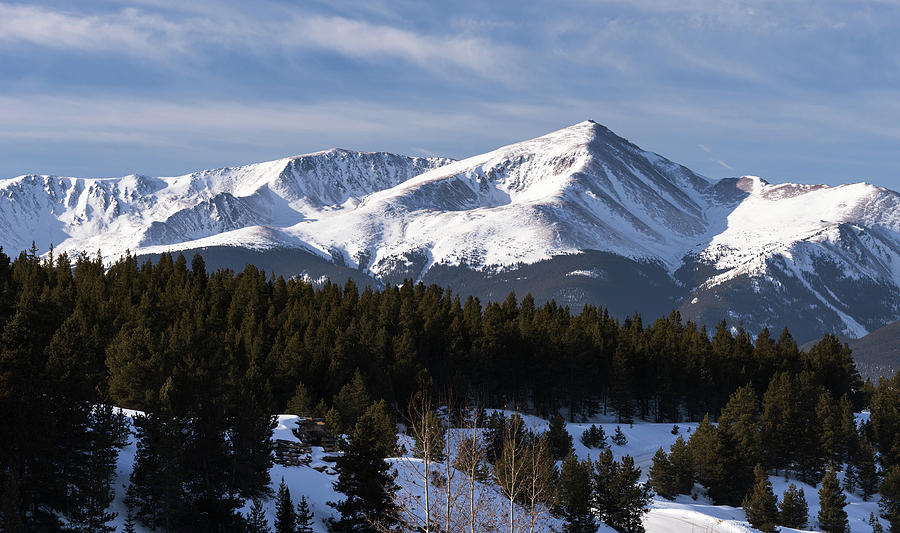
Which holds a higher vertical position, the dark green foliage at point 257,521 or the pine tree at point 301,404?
the pine tree at point 301,404

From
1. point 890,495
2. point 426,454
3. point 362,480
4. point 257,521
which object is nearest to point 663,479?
point 890,495

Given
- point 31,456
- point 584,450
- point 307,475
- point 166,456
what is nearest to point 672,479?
point 584,450

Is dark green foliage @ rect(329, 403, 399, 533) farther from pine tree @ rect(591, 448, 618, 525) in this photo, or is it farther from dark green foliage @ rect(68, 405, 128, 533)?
pine tree @ rect(591, 448, 618, 525)

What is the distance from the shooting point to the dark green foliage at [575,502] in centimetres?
6138

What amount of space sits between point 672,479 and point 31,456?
65789mm

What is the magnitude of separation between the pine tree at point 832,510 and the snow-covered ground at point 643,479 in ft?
6.90

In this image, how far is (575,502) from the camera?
61.7 meters

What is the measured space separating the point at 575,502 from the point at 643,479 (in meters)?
33.1

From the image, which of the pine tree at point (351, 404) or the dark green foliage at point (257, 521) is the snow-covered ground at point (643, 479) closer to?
the dark green foliage at point (257, 521)

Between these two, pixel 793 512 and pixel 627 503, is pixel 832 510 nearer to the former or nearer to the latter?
pixel 793 512

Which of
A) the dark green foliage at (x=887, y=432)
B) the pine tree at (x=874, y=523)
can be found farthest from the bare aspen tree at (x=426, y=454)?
the dark green foliage at (x=887, y=432)

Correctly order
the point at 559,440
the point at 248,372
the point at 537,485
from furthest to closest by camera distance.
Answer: the point at 559,440, the point at 248,372, the point at 537,485

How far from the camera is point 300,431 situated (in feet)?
212

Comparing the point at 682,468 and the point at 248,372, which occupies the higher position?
the point at 248,372
